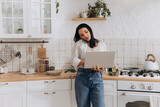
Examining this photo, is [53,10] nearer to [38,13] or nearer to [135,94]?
[38,13]

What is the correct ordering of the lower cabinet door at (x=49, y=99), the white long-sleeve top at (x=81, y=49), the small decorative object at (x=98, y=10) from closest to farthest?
the white long-sleeve top at (x=81, y=49)
the lower cabinet door at (x=49, y=99)
the small decorative object at (x=98, y=10)

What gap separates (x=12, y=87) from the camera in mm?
2891

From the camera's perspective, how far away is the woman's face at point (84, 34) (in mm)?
2676

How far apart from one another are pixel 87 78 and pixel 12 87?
1068 millimetres

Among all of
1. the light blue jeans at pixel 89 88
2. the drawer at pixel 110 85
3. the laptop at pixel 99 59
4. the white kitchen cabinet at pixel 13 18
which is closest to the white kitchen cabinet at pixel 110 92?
the drawer at pixel 110 85

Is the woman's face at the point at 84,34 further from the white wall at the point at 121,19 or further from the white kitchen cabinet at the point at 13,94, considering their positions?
the white kitchen cabinet at the point at 13,94

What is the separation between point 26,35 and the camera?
317cm

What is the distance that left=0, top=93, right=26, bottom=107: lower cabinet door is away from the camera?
288cm

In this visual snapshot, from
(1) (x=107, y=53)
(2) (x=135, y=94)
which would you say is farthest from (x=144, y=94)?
(1) (x=107, y=53)

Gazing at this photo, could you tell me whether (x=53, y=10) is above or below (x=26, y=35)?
above

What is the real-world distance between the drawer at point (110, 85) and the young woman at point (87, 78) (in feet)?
0.91

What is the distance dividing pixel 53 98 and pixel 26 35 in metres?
1.02

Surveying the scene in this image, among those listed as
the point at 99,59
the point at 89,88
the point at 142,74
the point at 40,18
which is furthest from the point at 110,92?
the point at 40,18

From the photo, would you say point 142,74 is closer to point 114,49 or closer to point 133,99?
point 133,99
